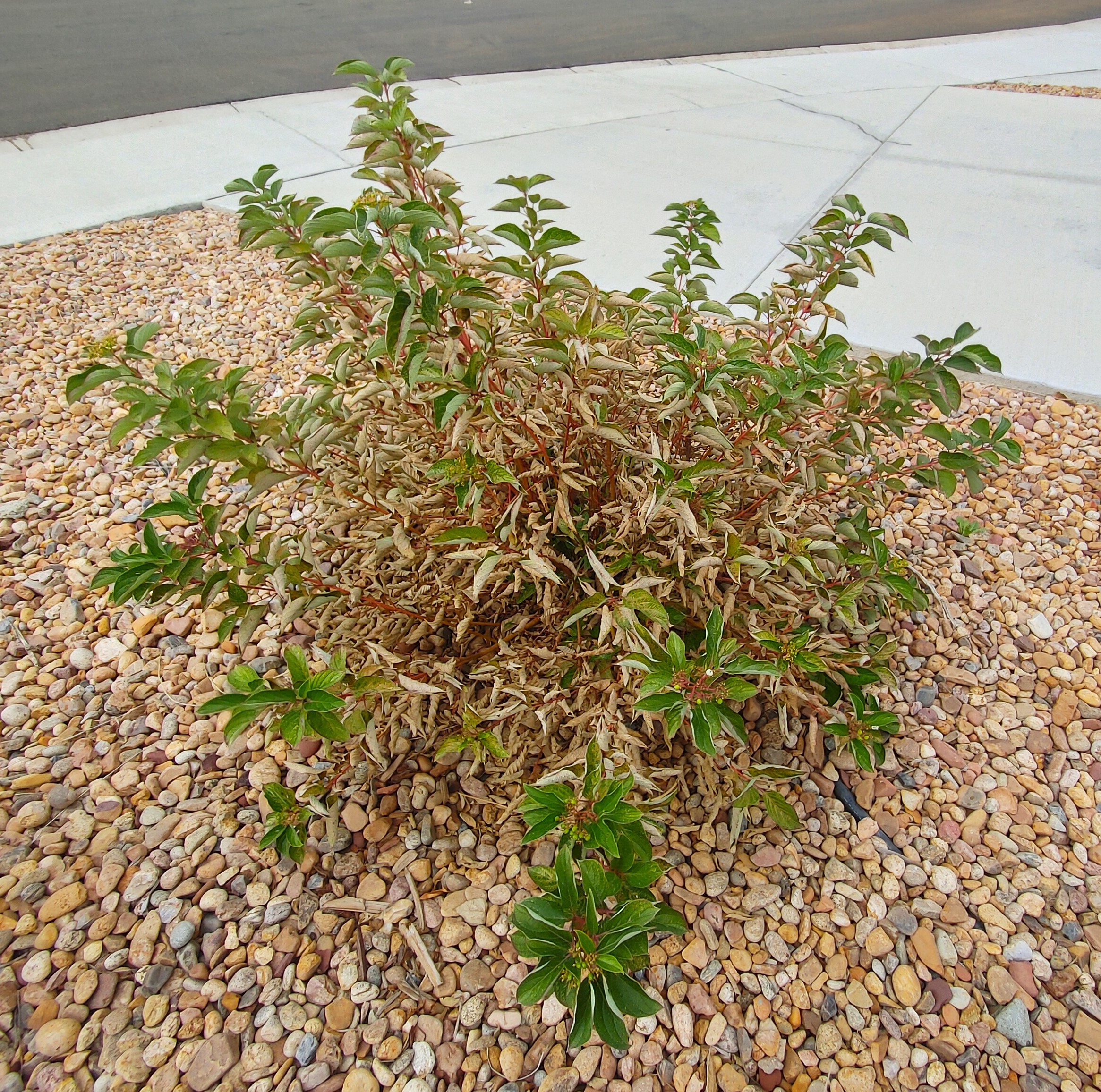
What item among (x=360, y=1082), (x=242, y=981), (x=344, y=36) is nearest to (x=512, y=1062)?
(x=360, y=1082)

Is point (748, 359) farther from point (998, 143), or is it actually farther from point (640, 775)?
point (998, 143)

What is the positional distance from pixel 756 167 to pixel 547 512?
12.7ft

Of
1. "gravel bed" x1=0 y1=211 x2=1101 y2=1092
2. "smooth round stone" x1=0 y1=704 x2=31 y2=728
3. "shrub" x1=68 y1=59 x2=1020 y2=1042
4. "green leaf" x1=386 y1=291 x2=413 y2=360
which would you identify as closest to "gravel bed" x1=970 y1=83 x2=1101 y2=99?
"gravel bed" x1=0 y1=211 x2=1101 y2=1092

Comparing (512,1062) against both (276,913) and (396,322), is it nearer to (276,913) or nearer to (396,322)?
(276,913)

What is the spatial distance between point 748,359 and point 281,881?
4.75ft

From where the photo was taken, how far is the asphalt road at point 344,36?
6262mm

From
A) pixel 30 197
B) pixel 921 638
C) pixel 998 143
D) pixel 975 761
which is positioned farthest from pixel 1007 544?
pixel 30 197

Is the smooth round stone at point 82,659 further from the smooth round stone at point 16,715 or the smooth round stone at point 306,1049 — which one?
the smooth round stone at point 306,1049

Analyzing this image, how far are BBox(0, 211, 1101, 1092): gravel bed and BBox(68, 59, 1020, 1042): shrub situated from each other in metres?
0.16

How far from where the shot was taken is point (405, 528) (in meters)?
1.77

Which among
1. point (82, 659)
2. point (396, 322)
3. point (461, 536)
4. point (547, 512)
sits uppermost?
point (396, 322)

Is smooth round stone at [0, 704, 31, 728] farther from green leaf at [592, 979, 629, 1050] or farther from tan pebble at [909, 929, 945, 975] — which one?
tan pebble at [909, 929, 945, 975]

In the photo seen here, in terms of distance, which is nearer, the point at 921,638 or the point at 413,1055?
the point at 413,1055

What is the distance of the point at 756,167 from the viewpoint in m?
4.75
